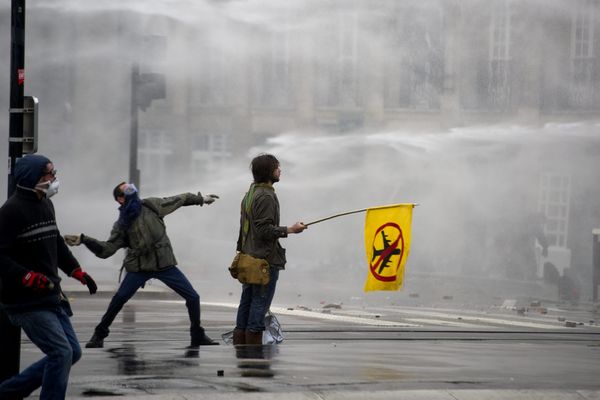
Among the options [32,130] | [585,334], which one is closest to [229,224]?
[585,334]

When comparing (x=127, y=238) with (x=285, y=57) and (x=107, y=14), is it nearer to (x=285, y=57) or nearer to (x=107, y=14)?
(x=107, y=14)

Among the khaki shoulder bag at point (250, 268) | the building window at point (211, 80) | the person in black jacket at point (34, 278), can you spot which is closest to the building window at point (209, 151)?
the building window at point (211, 80)

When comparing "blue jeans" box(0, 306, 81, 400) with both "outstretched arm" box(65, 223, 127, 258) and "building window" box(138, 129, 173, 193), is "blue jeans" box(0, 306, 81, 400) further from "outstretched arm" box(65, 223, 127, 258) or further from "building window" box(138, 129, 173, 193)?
"building window" box(138, 129, 173, 193)

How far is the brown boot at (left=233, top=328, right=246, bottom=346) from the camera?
11.4 metres

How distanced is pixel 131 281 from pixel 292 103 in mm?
29447

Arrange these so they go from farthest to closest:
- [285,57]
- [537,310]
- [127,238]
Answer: [285,57] < [537,310] < [127,238]

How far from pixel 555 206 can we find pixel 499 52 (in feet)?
16.4

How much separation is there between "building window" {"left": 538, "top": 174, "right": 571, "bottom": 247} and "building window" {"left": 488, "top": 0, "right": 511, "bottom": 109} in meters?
2.73

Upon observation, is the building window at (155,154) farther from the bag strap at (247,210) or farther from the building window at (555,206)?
the bag strap at (247,210)

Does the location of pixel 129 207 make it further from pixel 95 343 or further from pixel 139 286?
pixel 95 343

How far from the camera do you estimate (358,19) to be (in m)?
39.5

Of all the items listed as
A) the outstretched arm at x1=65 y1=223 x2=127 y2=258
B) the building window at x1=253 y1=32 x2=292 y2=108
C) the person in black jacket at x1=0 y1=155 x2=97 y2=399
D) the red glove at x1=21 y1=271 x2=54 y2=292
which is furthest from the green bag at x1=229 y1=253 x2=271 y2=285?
the building window at x1=253 y1=32 x2=292 y2=108

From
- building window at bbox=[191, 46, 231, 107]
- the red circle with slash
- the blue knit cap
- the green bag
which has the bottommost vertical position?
the green bag

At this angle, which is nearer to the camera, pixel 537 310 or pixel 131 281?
pixel 131 281
